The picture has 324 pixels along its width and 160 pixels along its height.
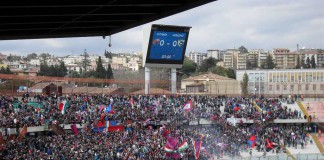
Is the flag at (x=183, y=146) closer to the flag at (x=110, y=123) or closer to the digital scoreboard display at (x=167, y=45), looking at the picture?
the flag at (x=110, y=123)

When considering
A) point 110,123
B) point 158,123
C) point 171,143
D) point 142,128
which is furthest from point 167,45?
point 171,143

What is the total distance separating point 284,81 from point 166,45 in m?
30.4

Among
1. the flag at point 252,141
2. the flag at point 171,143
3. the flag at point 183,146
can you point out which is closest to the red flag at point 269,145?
the flag at point 252,141

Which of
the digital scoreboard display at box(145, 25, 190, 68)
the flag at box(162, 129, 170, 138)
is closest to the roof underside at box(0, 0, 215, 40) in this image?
the flag at box(162, 129, 170, 138)

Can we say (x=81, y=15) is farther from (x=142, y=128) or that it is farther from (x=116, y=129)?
(x=142, y=128)

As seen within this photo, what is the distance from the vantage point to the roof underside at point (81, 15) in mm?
7070

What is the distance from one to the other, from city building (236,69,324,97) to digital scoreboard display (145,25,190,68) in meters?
23.7

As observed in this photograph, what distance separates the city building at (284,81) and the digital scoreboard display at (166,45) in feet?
77.9

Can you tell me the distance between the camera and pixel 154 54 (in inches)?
1558

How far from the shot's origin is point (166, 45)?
130 ft

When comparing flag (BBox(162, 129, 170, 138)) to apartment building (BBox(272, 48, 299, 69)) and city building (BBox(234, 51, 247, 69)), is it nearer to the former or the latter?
apartment building (BBox(272, 48, 299, 69))

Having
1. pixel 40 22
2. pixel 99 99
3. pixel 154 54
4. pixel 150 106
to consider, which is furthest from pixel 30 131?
pixel 40 22

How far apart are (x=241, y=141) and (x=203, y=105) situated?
20.9ft

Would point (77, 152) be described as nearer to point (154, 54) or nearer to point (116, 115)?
point (116, 115)
